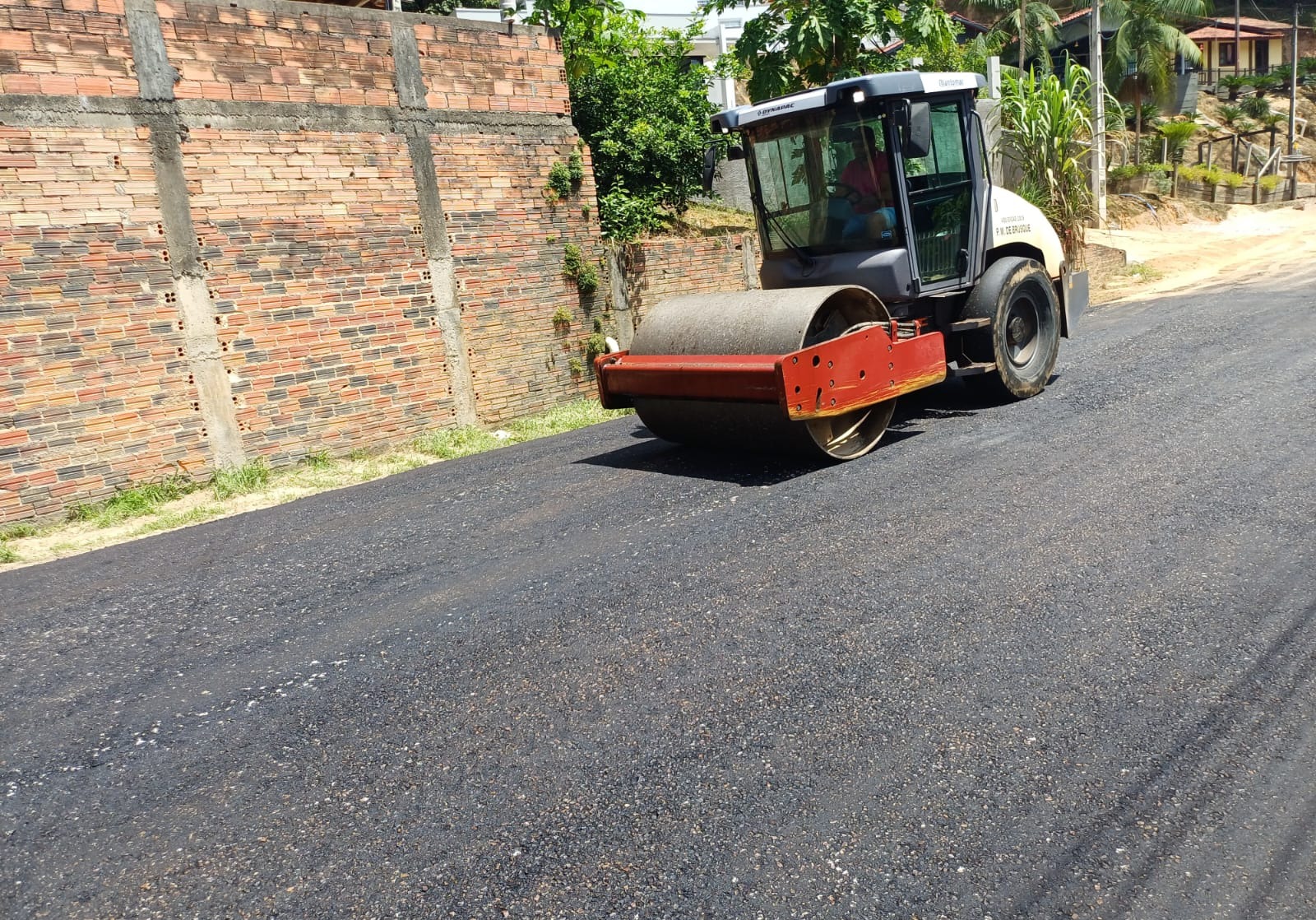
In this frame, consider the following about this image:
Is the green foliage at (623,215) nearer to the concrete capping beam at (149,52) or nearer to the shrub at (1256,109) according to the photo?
the concrete capping beam at (149,52)

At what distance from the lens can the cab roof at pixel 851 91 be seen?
7.53 meters

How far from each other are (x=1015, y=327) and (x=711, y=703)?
6299 mm

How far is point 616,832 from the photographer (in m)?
3.16

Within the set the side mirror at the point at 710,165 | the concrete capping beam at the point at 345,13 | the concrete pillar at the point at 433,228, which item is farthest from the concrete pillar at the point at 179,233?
the side mirror at the point at 710,165

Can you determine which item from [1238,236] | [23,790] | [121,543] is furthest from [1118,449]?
[1238,236]

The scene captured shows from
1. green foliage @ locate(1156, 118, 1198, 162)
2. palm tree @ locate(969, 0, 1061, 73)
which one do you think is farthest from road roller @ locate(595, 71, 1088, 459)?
palm tree @ locate(969, 0, 1061, 73)

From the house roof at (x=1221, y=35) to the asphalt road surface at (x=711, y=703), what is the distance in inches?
1906

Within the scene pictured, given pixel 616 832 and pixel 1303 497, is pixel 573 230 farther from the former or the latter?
pixel 616 832

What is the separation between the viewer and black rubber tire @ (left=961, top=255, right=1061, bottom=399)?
8469 mm

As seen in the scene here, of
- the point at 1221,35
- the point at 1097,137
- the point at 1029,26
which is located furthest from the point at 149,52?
the point at 1221,35

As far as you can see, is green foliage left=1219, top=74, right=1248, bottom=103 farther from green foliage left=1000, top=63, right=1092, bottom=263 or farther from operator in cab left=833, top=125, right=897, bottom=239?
operator in cab left=833, top=125, right=897, bottom=239

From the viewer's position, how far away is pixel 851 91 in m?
7.55

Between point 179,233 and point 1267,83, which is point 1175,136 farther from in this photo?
point 179,233

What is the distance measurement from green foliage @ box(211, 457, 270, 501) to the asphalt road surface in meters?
1.44
